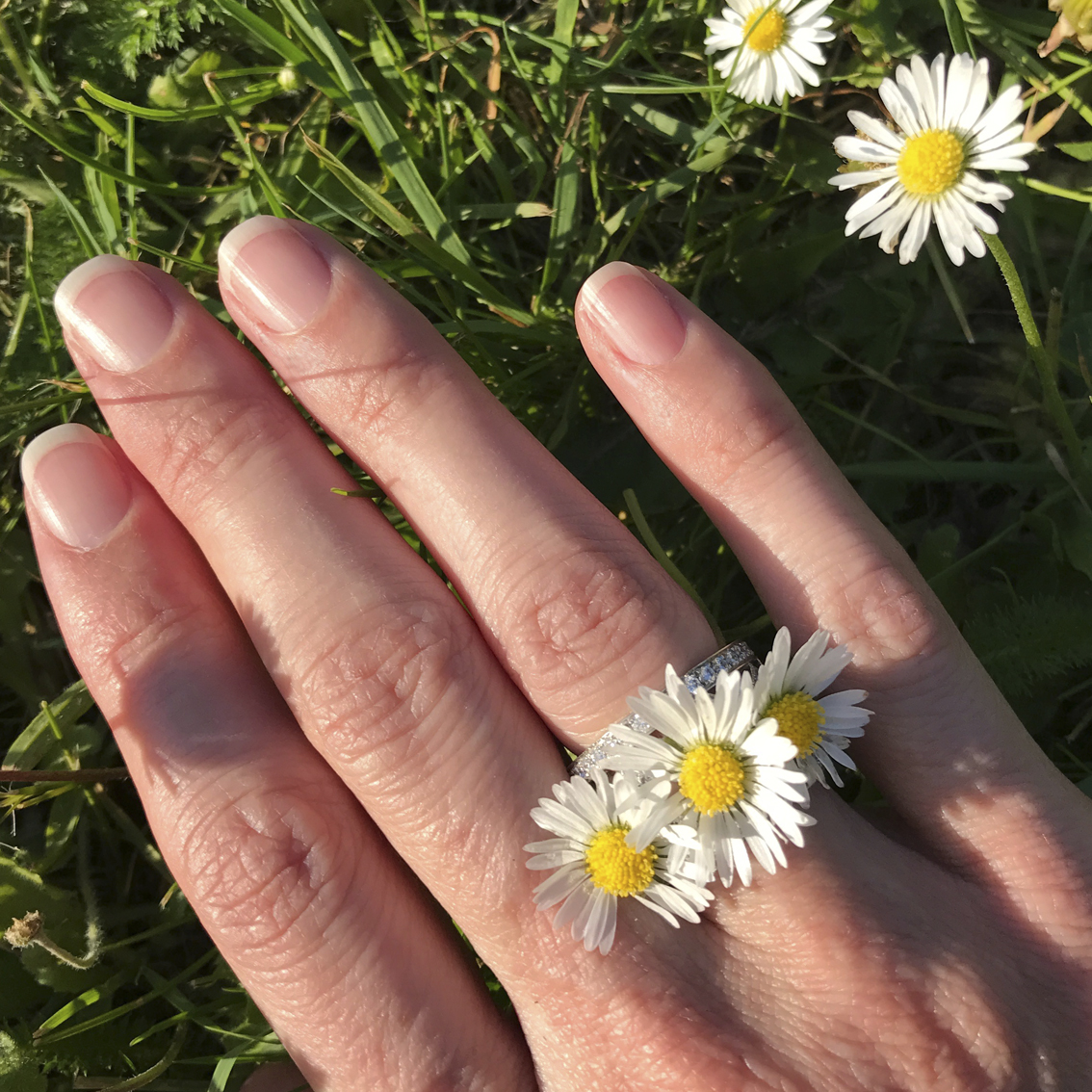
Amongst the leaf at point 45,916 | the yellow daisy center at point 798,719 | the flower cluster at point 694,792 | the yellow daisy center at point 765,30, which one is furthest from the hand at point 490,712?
the yellow daisy center at point 765,30

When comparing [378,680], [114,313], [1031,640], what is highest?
[114,313]

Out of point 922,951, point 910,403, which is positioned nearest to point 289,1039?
point 922,951

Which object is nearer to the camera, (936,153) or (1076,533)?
(936,153)

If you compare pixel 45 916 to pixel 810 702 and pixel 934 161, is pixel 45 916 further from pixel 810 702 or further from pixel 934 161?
pixel 934 161

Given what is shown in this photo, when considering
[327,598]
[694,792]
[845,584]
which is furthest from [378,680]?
[845,584]

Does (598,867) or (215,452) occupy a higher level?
(215,452)

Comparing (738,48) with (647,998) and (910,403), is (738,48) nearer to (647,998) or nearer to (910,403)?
(910,403)
